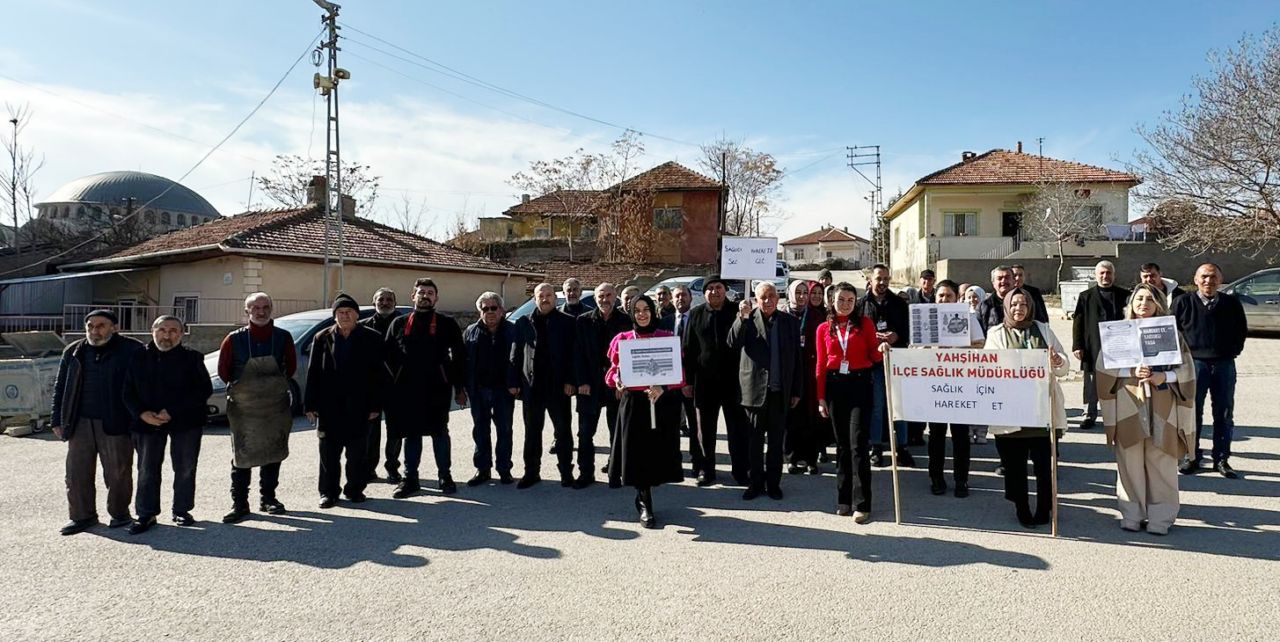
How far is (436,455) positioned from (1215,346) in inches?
289

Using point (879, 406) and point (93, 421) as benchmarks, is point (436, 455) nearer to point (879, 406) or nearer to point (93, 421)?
point (93, 421)

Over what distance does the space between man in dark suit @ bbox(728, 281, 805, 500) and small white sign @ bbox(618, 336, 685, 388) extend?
0.84 metres

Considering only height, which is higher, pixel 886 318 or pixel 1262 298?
pixel 1262 298

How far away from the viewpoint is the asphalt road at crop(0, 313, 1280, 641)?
3.80 metres

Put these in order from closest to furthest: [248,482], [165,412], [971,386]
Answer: [971,386]
[165,412]
[248,482]

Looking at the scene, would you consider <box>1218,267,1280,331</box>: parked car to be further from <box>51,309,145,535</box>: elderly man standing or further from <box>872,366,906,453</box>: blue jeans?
<box>51,309,145,535</box>: elderly man standing

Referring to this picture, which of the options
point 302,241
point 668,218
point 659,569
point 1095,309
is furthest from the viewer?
point 668,218

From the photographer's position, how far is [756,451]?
6164mm

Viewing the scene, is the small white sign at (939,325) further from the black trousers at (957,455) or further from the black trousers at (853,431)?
the black trousers at (853,431)

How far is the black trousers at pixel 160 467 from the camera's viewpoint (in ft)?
18.1

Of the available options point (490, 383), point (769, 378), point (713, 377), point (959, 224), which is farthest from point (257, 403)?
point (959, 224)

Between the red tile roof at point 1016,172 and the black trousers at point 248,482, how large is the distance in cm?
3575

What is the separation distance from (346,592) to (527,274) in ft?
74.6

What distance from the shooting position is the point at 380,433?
6930 millimetres
